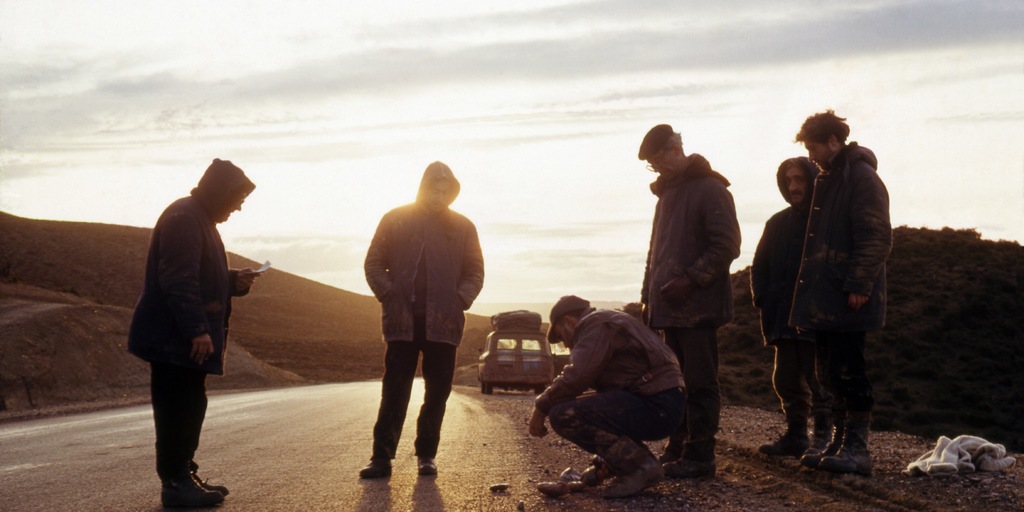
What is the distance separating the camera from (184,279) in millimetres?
6352

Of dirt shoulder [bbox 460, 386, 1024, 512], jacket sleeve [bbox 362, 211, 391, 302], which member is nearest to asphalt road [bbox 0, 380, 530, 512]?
dirt shoulder [bbox 460, 386, 1024, 512]

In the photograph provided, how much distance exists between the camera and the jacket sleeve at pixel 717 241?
7328 mm

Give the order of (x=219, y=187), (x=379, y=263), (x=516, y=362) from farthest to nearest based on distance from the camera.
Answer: (x=516, y=362) < (x=379, y=263) < (x=219, y=187)

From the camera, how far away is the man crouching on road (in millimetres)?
6480

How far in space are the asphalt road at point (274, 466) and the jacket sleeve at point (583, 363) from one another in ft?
2.43

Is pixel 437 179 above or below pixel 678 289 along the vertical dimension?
above

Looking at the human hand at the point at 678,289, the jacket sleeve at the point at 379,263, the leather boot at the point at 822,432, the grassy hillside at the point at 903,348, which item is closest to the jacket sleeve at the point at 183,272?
the jacket sleeve at the point at 379,263

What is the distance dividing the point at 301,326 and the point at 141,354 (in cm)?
10709


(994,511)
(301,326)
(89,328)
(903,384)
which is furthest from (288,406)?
(301,326)

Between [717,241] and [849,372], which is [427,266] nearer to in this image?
[717,241]

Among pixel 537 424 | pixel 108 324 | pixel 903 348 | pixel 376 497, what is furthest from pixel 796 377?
pixel 108 324

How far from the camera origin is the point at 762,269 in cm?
884

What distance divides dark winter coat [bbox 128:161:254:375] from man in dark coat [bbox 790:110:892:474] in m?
3.92

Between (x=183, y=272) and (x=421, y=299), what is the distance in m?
1.89
